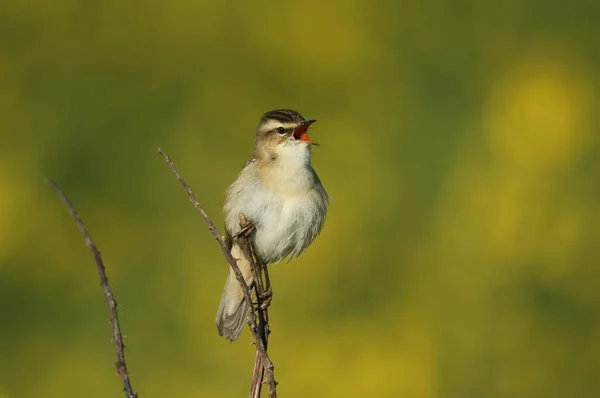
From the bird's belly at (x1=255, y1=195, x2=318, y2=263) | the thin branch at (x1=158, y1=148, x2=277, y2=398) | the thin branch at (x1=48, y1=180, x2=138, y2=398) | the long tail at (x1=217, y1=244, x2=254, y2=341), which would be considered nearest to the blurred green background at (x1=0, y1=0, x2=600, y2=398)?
the long tail at (x1=217, y1=244, x2=254, y2=341)

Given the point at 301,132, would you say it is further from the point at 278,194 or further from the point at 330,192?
the point at 330,192

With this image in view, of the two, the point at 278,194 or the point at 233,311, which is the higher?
the point at 278,194

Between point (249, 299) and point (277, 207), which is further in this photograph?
point (277, 207)

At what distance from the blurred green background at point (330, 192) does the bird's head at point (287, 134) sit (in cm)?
247

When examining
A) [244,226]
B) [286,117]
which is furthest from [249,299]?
[286,117]

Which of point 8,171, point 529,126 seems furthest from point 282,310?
point 529,126

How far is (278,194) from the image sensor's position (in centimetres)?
340

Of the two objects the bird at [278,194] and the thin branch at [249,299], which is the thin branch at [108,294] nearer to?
the thin branch at [249,299]

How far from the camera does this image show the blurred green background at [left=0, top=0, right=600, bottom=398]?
19.4ft

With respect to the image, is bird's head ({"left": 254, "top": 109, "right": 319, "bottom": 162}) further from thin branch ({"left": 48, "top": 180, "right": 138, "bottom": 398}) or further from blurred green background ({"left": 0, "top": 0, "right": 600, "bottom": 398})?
blurred green background ({"left": 0, "top": 0, "right": 600, "bottom": 398})

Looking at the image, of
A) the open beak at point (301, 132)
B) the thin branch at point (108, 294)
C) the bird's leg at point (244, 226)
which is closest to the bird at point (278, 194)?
the open beak at point (301, 132)

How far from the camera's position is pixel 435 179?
703 cm

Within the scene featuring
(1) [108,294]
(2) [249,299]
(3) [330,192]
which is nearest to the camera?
(1) [108,294]

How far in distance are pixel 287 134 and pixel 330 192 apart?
130 inches
